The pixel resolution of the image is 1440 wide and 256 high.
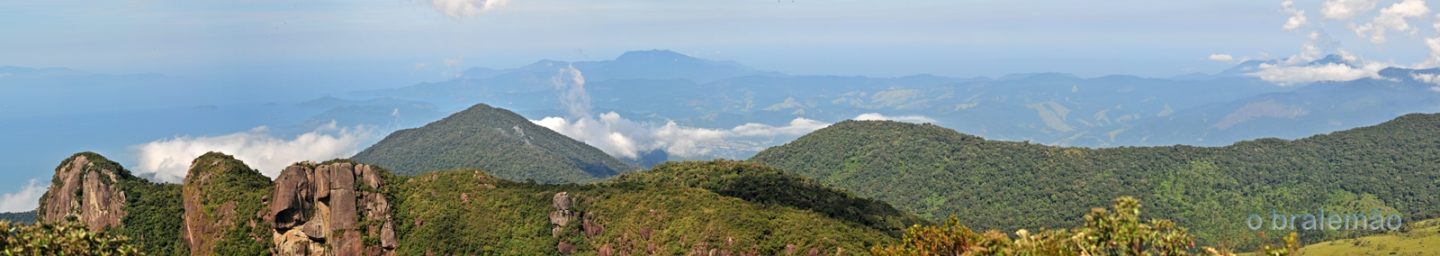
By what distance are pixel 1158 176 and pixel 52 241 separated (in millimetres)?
154900

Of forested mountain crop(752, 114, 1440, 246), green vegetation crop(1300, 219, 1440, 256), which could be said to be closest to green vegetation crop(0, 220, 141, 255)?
forested mountain crop(752, 114, 1440, 246)

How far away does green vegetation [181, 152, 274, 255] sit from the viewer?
7600 centimetres

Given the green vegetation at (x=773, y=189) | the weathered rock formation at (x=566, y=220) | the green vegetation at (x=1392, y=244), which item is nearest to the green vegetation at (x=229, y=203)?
the weathered rock formation at (x=566, y=220)

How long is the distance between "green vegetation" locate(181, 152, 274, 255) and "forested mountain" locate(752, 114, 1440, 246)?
93.8 m

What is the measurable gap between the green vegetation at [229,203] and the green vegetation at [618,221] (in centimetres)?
1084

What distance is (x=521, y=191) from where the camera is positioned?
277ft

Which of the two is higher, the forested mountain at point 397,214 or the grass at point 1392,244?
the forested mountain at point 397,214

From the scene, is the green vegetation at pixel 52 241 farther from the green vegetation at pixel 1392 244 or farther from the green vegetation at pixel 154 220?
the green vegetation at pixel 1392 244

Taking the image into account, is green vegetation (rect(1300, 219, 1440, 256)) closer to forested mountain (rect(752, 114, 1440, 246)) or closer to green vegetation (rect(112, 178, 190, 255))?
forested mountain (rect(752, 114, 1440, 246))

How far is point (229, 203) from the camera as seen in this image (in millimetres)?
77688

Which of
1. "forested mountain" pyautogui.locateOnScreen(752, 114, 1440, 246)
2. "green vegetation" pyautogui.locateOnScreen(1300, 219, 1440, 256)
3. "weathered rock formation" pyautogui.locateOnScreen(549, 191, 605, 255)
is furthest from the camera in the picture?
"forested mountain" pyautogui.locateOnScreen(752, 114, 1440, 246)

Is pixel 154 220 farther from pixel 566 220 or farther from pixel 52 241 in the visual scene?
pixel 52 241

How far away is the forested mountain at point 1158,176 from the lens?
474 ft

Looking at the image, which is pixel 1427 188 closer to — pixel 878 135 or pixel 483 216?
pixel 878 135
